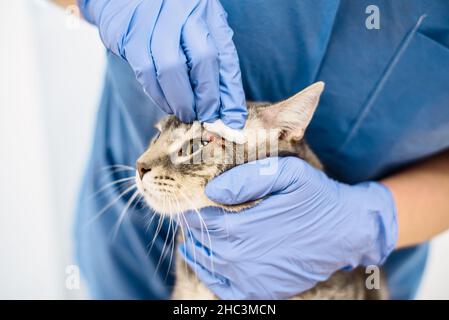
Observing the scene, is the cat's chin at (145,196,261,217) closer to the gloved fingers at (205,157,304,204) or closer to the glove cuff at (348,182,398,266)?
the gloved fingers at (205,157,304,204)

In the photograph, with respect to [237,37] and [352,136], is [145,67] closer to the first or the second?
[237,37]

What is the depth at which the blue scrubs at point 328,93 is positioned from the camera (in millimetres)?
812

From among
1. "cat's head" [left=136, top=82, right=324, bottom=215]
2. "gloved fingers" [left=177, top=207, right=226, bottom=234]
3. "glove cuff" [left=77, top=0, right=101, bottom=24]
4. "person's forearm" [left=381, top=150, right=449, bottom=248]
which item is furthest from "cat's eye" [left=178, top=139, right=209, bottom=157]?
"person's forearm" [left=381, top=150, right=449, bottom=248]

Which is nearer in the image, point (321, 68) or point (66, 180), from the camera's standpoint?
point (321, 68)

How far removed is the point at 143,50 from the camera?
0.73 meters

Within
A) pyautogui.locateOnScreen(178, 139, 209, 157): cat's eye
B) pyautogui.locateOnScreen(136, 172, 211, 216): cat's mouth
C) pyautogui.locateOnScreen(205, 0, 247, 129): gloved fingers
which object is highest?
pyautogui.locateOnScreen(205, 0, 247, 129): gloved fingers

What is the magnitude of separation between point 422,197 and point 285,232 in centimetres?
36

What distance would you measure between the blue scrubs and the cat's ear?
124mm

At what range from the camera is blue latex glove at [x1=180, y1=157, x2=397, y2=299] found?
2.61 ft

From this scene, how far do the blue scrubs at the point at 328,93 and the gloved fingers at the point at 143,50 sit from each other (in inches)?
5.8

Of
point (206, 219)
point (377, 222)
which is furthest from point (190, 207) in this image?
point (377, 222)

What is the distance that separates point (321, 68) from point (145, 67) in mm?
349

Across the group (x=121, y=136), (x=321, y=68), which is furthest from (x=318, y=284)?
(x=121, y=136)
